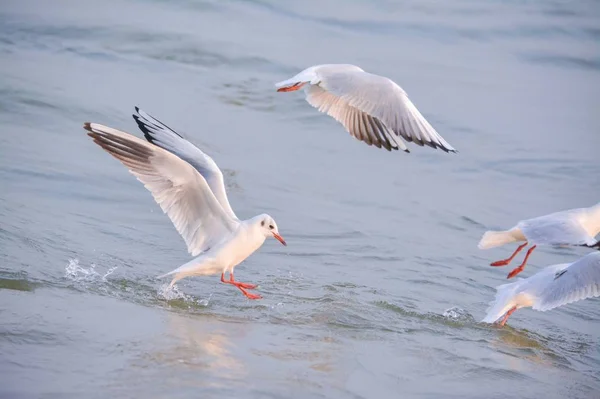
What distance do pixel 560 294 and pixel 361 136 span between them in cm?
178

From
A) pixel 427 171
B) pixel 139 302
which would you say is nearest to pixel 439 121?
pixel 427 171

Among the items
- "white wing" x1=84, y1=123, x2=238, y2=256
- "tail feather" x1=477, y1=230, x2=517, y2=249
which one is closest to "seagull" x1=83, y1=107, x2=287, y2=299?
"white wing" x1=84, y1=123, x2=238, y2=256

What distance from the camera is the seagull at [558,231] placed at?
5844 mm

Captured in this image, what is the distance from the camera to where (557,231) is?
598 centimetres

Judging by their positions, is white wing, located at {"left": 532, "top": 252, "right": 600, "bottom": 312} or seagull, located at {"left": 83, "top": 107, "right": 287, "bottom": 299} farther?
white wing, located at {"left": 532, "top": 252, "right": 600, "bottom": 312}

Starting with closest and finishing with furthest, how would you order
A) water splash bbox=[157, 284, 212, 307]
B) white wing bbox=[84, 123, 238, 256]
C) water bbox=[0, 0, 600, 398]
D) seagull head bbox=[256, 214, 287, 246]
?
1. water bbox=[0, 0, 600, 398]
2. white wing bbox=[84, 123, 238, 256]
3. water splash bbox=[157, 284, 212, 307]
4. seagull head bbox=[256, 214, 287, 246]

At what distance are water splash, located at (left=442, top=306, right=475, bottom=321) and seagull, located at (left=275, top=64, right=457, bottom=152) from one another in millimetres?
1053

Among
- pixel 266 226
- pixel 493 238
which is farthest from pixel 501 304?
pixel 266 226

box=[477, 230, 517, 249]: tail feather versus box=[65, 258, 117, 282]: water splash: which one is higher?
box=[477, 230, 517, 249]: tail feather

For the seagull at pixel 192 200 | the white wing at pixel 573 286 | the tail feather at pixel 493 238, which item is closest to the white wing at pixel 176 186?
the seagull at pixel 192 200

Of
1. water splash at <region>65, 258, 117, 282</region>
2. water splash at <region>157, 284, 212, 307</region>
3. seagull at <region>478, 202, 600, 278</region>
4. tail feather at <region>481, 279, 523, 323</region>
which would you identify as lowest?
water splash at <region>157, 284, 212, 307</region>

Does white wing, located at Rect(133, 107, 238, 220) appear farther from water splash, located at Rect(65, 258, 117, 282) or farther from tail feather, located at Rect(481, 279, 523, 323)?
tail feather, located at Rect(481, 279, 523, 323)

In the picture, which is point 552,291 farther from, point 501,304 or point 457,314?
point 457,314

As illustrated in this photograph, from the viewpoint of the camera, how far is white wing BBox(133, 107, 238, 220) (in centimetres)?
624
